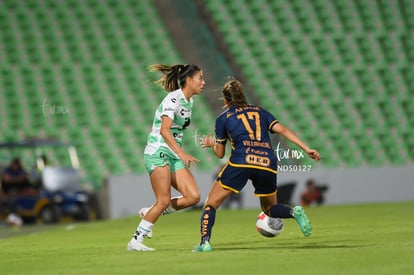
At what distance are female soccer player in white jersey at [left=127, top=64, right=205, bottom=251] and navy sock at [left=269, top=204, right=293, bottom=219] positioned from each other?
77 centimetres

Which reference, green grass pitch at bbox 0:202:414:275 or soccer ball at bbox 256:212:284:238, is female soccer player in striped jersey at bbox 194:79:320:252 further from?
soccer ball at bbox 256:212:284:238

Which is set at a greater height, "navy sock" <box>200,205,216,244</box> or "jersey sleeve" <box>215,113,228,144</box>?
"jersey sleeve" <box>215,113,228,144</box>

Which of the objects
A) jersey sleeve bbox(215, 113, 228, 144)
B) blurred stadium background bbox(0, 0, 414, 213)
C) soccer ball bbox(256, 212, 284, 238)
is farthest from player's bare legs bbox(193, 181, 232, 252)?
blurred stadium background bbox(0, 0, 414, 213)

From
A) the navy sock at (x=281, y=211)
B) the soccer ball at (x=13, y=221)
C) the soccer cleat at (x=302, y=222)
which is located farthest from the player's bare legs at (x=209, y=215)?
the soccer ball at (x=13, y=221)

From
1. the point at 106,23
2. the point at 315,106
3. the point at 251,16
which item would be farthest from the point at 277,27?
the point at 106,23

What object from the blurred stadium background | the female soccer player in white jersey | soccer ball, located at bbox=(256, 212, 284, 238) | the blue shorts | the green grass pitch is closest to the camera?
→ the green grass pitch

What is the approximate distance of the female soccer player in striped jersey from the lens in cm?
929

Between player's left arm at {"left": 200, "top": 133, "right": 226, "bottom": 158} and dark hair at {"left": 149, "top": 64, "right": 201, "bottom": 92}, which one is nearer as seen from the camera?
player's left arm at {"left": 200, "top": 133, "right": 226, "bottom": 158}

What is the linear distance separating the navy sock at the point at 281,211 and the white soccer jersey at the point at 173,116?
1.14 metres

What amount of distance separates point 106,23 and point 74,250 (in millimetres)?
18311

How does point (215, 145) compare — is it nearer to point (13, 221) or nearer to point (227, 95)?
point (227, 95)

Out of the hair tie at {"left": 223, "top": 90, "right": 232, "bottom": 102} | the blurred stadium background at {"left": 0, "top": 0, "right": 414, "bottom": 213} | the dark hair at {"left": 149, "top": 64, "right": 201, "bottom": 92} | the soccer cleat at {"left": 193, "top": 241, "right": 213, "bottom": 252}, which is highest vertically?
the blurred stadium background at {"left": 0, "top": 0, "right": 414, "bottom": 213}

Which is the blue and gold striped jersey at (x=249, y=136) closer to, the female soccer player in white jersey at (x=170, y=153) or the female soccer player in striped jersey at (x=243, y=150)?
the female soccer player in striped jersey at (x=243, y=150)

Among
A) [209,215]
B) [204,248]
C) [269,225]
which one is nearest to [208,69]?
[269,225]
